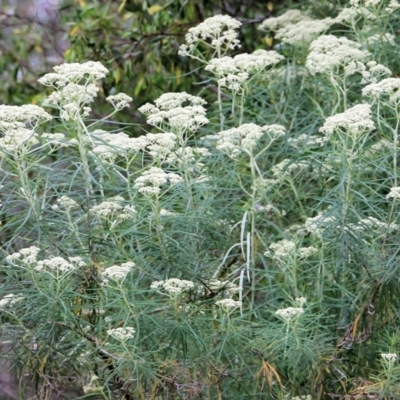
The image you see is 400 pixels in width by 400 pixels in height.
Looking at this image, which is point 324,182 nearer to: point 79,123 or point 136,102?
point 79,123

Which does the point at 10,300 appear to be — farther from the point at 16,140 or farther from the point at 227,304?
the point at 227,304

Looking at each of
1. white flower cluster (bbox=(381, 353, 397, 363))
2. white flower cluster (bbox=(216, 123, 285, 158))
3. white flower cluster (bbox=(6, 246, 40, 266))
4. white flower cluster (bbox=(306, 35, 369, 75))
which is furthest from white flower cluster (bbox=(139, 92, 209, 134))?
A: white flower cluster (bbox=(381, 353, 397, 363))

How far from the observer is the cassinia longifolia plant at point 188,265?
372cm

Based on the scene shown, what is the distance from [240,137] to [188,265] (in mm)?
543

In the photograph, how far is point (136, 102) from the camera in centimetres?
686

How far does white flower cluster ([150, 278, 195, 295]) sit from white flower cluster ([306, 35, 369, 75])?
1.17 metres

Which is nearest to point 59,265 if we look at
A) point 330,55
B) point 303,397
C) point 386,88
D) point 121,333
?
point 121,333

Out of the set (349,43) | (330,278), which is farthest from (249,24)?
(330,278)

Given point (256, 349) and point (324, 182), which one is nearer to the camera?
point (256, 349)

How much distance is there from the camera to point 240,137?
4.07 metres

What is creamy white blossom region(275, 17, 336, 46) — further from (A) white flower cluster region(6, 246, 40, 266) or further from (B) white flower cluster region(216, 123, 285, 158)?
(A) white flower cluster region(6, 246, 40, 266)

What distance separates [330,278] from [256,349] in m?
0.62

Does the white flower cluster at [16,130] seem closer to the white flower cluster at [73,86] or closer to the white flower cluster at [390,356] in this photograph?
the white flower cluster at [73,86]

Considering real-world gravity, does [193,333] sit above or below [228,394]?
above
